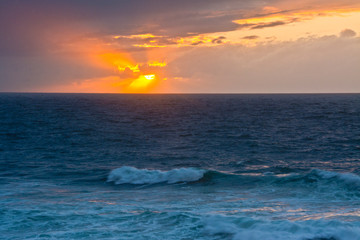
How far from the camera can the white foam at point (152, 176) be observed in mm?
18953

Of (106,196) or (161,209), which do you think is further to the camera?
(106,196)

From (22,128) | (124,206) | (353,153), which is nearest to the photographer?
(124,206)

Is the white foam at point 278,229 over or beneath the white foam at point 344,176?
beneath

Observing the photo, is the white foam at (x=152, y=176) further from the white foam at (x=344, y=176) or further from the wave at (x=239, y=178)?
the white foam at (x=344, y=176)

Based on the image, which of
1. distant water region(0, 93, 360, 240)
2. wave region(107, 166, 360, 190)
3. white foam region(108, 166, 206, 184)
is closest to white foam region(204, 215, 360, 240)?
distant water region(0, 93, 360, 240)

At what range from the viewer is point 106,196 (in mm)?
15969

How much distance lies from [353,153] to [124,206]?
1861 centimetres

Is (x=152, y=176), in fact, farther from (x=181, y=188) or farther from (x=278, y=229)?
(x=278, y=229)

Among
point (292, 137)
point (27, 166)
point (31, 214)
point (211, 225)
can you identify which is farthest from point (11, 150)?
point (292, 137)

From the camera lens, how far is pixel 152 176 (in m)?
19.6

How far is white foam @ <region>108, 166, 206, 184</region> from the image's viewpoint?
746 inches

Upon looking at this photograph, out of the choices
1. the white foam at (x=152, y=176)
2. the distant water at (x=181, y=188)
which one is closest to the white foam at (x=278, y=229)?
the distant water at (x=181, y=188)

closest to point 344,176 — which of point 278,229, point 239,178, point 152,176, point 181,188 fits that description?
point 239,178

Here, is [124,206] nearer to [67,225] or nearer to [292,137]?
[67,225]
